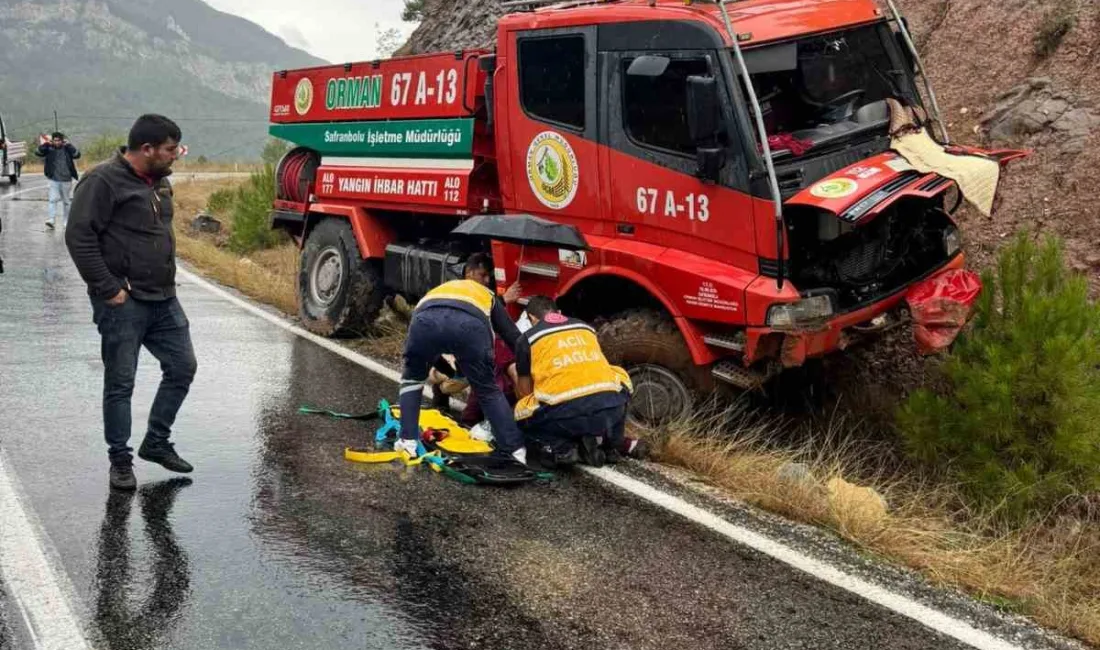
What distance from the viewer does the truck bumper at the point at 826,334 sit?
602 cm

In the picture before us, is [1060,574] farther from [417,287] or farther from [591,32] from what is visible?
[417,287]

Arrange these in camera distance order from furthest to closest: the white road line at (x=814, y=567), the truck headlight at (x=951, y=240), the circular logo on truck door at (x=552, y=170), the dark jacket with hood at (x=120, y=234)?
the circular logo on truck door at (x=552, y=170)
the truck headlight at (x=951, y=240)
the dark jacket with hood at (x=120, y=234)
the white road line at (x=814, y=567)

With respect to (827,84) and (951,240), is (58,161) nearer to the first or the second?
(827,84)

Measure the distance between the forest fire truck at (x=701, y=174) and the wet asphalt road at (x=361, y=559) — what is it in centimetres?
132

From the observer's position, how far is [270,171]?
765 inches

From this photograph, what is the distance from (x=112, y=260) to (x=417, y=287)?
367cm

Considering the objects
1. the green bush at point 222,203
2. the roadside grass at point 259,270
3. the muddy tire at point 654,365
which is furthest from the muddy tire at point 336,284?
the green bush at point 222,203

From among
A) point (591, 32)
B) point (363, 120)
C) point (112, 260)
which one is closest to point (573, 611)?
point (112, 260)

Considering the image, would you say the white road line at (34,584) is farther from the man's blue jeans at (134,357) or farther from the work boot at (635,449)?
the work boot at (635,449)

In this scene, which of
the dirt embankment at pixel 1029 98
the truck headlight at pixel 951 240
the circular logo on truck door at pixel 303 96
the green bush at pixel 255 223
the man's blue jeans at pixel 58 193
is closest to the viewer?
the truck headlight at pixel 951 240

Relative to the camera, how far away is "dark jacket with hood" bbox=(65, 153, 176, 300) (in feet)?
17.1

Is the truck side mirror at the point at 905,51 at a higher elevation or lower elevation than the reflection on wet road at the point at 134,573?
higher

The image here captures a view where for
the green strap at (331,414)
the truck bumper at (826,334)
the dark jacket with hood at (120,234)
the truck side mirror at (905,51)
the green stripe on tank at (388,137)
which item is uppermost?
the truck side mirror at (905,51)

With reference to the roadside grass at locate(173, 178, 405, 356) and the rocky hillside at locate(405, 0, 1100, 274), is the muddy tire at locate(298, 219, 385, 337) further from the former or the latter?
the rocky hillside at locate(405, 0, 1100, 274)
